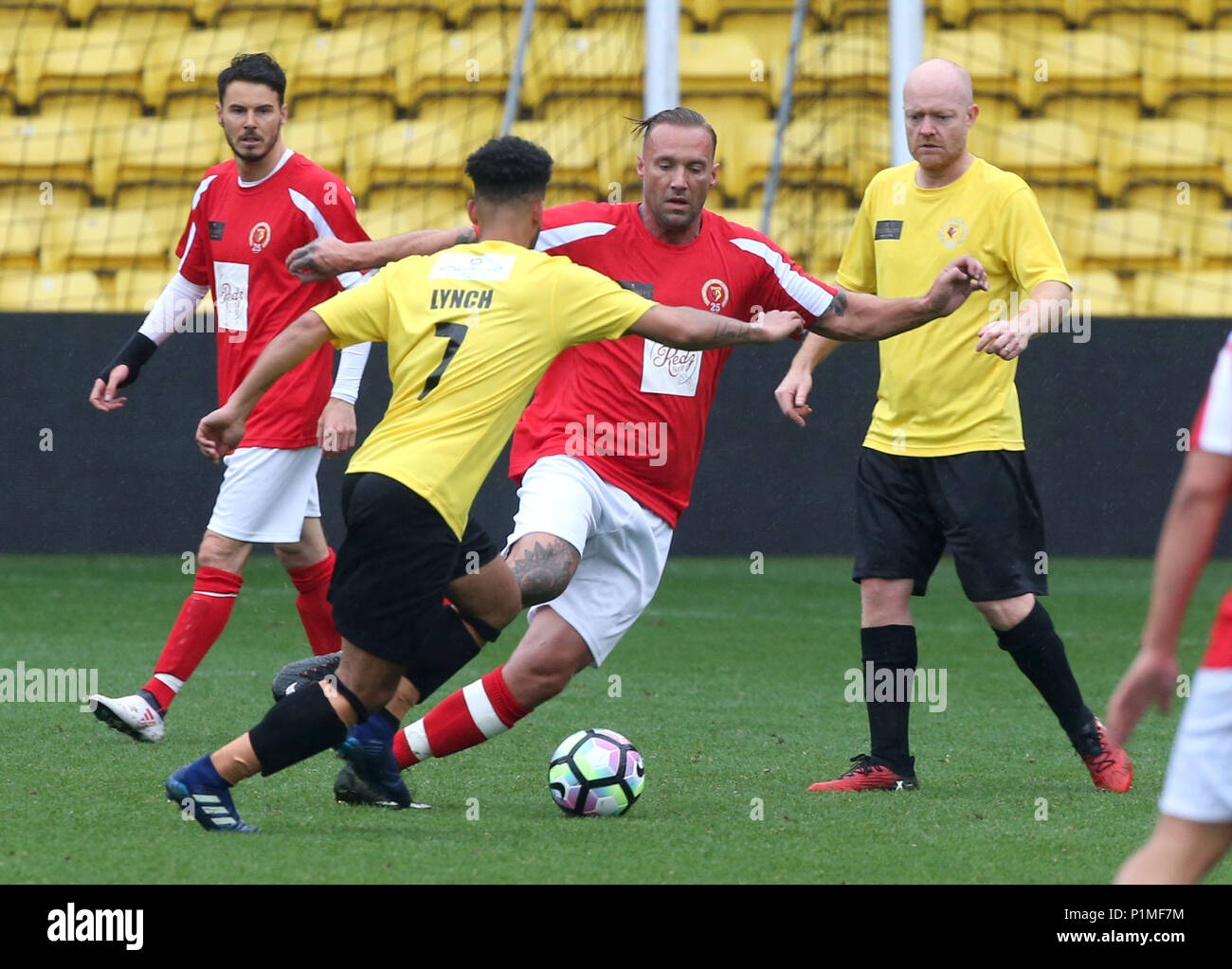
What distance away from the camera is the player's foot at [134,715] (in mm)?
4988

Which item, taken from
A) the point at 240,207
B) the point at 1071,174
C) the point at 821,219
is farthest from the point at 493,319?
the point at 1071,174

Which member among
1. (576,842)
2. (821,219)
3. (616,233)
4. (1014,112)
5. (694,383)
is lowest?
(576,842)

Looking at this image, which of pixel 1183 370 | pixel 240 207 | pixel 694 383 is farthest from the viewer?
pixel 1183 370

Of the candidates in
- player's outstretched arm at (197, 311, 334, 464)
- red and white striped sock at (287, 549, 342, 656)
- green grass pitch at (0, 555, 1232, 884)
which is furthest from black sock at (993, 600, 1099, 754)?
red and white striped sock at (287, 549, 342, 656)

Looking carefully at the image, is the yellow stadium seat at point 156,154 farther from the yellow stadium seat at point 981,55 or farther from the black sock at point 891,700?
the black sock at point 891,700

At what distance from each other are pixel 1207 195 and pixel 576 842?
368 inches

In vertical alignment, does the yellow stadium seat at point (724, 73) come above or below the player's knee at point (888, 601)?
above

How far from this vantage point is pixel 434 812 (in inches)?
166

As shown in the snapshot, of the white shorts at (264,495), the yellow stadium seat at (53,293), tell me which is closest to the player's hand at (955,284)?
the white shorts at (264,495)

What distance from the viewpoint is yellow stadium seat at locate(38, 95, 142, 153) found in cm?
1177

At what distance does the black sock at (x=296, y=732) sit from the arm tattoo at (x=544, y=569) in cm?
61

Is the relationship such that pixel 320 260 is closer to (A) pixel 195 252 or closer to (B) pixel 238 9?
(A) pixel 195 252

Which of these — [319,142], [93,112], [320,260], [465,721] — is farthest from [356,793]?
[93,112]
